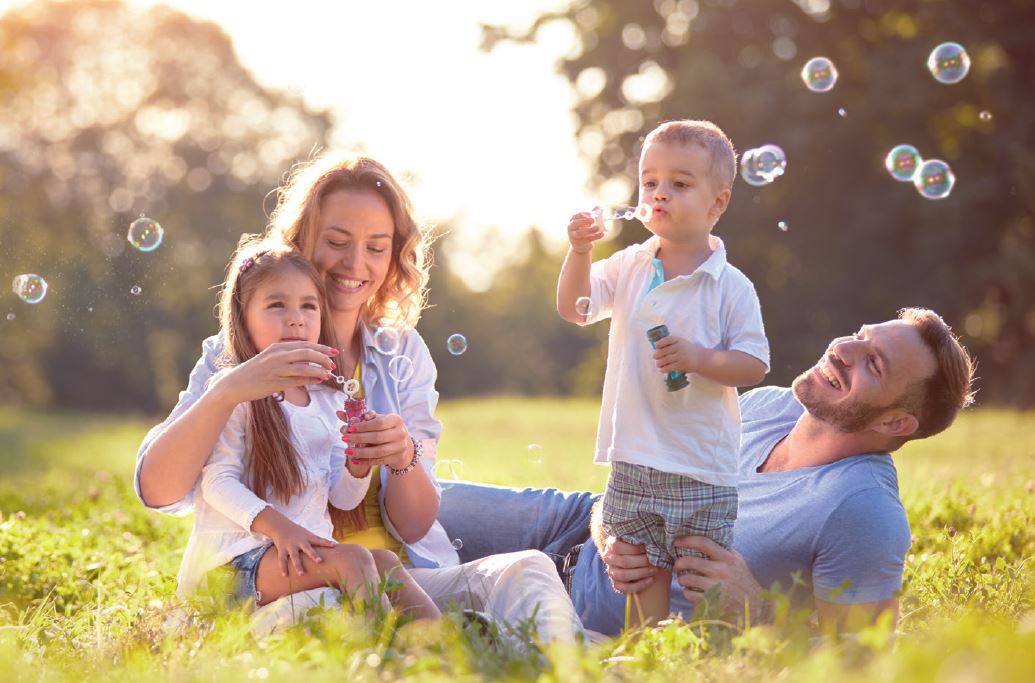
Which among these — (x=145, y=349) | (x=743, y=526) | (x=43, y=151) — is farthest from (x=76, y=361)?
(x=743, y=526)

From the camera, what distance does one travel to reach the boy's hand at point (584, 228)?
3.44 m

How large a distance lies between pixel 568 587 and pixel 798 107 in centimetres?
1405

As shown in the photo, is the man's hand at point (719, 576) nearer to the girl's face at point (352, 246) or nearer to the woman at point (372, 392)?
the woman at point (372, 392)

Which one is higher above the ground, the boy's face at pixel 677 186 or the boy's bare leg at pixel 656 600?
the boy's face at pixel 677 186

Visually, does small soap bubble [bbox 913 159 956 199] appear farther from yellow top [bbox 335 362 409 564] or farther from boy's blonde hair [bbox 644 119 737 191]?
yellow top [bbox 335 362 409 564]

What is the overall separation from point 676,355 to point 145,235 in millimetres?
2438

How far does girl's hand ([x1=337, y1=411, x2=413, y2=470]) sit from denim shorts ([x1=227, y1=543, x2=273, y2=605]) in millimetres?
364

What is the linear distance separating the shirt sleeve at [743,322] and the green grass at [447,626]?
826 millimetres

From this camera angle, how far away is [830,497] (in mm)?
3635

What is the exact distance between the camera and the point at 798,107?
17062 millimetres

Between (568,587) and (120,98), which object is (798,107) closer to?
(568,587)

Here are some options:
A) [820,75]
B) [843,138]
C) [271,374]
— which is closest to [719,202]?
[271,374]

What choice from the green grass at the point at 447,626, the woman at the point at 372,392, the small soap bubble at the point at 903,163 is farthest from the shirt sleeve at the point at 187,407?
the small soap bubble at the point at 903,163

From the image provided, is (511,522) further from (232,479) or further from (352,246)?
(232,479)
